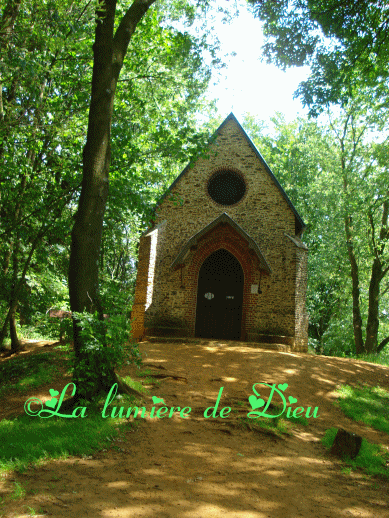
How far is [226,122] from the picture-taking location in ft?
54.7

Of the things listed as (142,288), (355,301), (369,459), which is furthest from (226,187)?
(369,459)

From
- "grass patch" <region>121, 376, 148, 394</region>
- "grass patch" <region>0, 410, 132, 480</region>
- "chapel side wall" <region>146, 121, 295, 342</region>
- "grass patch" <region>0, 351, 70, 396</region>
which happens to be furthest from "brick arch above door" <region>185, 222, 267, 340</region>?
"grass patch" <region>0, 410, 132, 480</region>

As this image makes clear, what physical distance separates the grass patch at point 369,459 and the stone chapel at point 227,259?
8.19 m

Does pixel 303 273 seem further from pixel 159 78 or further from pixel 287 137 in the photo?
pixel 287 137

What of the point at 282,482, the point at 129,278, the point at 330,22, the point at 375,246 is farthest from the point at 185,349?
the point at 129,278

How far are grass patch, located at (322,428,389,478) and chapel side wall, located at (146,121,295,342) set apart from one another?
27.6 ft

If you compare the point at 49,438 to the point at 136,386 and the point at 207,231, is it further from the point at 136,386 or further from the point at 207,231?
the point at 207,231

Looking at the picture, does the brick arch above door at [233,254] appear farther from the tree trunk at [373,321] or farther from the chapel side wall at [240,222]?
the tree trunk at [373,321]

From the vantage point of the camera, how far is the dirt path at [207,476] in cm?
390

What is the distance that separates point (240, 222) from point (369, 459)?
426 inches

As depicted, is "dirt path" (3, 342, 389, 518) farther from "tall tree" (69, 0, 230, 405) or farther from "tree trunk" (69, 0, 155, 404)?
"tree trunk" (69, 0, 155, 404)

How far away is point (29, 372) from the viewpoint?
31.0ft

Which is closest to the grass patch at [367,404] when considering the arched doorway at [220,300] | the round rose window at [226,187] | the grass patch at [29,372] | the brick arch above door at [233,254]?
the grass patch at [29,372]

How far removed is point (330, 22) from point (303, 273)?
8.55 metres
